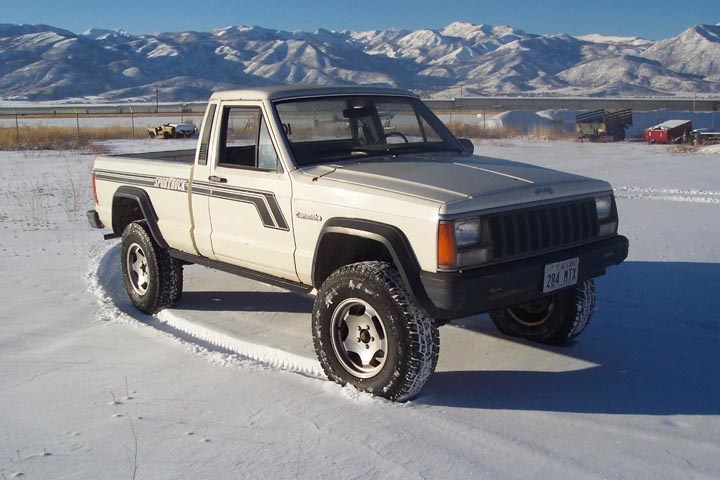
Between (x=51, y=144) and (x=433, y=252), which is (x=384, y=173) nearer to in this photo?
(x=433, y=252)

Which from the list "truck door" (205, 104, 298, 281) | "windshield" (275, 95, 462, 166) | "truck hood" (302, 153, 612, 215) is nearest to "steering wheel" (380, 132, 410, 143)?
"windshield" (275, 95, 462, 166)

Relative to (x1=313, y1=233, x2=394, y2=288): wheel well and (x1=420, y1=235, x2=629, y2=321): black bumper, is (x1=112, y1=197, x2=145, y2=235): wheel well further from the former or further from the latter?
(x1=420, y1=235, x2=629, y2=321): black bumper

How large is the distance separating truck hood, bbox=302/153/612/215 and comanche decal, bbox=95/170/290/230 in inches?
14.3

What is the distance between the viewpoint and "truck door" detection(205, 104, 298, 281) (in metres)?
4.85

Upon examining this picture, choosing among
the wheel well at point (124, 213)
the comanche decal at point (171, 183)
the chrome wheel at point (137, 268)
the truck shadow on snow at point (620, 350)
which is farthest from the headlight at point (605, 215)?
the wheel well at point (124, 213)

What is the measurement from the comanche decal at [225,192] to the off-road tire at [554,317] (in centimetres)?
196

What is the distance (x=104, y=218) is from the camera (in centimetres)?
685

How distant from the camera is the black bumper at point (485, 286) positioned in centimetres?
386

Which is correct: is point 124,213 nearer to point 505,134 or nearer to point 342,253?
point 342,253

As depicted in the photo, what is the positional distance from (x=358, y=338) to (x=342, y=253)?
1.96 ft

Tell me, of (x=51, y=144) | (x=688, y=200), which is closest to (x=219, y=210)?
(x=688, y=200)

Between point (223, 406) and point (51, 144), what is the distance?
25386 millimetres

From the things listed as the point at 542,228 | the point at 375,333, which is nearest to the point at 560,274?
the point at 542,228

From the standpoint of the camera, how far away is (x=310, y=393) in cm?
432
